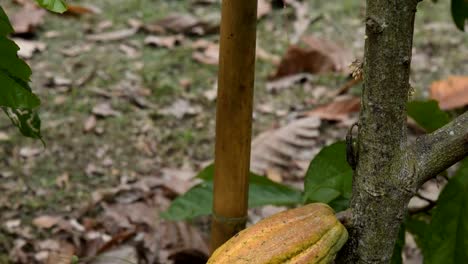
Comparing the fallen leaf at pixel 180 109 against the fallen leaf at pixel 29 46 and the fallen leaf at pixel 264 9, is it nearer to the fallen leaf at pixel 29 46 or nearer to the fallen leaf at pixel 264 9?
the fallen leaf at pixel 29 46

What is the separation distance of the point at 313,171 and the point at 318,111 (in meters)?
1.35

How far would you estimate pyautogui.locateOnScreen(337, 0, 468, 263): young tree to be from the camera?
33.5 inches

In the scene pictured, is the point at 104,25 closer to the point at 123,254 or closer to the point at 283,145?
the point at 283,145

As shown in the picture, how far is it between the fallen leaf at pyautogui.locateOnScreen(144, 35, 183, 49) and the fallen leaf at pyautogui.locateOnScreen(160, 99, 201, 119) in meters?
0.43

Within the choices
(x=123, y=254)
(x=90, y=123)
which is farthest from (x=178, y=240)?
(x=90, y=123)

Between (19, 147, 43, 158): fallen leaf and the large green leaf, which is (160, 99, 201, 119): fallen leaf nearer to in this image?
(19, 147, 43, 158): fallen leaf

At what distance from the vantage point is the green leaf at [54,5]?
33.0 inches

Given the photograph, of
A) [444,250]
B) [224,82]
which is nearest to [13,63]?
[224,82]

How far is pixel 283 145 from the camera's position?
2.36 metres

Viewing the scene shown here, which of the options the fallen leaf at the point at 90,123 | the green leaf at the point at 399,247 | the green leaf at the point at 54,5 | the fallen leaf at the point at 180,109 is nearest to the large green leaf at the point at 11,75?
the green leaf at the point at 54,5

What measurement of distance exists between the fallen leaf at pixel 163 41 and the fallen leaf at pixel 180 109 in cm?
43

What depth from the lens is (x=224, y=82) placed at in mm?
1073

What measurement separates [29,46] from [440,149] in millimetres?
2193

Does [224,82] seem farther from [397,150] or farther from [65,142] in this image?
[65,142]
